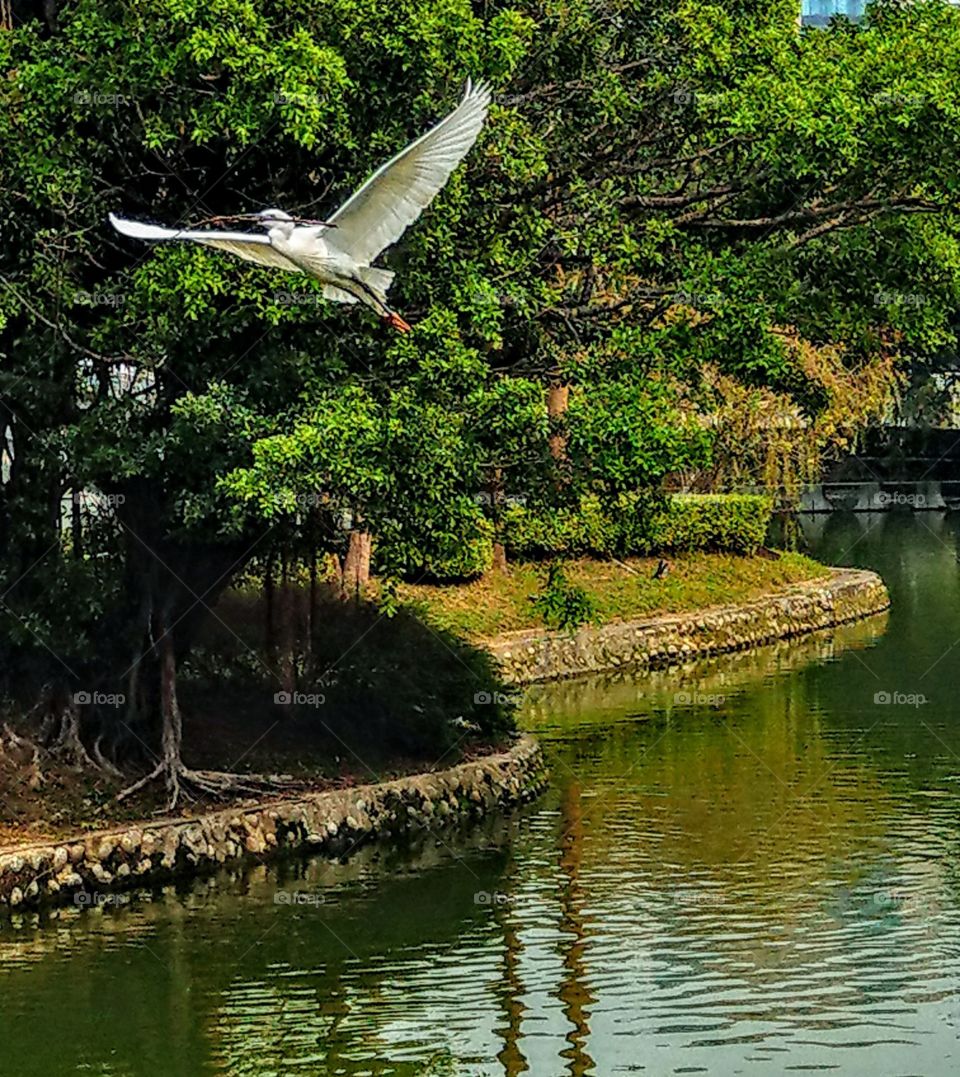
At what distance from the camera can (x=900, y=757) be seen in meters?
20.9

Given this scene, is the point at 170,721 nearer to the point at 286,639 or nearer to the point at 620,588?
the point at 286,639

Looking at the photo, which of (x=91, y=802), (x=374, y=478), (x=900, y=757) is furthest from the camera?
(x=900, y=757)

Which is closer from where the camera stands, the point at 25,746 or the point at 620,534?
the point at 25,746

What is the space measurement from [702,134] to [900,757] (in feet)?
21.7

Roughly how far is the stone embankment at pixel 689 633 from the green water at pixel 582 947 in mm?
5730

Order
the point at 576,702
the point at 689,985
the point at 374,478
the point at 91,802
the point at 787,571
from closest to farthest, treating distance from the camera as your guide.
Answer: the point at 689,985 → the point at 374,478 → the point at 91,802 → the point at 576,702 → the point at 787,571

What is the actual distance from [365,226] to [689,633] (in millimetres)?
17828

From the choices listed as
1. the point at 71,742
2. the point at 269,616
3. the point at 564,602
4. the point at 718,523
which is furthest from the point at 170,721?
the point at 718,523

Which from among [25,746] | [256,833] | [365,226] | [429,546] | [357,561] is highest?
[365,226]

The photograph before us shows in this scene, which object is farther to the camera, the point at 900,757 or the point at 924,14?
the point at 900,757

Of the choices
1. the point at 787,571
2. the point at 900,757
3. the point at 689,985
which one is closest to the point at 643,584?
the point at 787,571

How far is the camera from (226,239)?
39.8ft

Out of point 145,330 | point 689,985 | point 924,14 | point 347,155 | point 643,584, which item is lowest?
point 689,985

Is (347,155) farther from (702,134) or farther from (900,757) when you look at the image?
(900,757)
